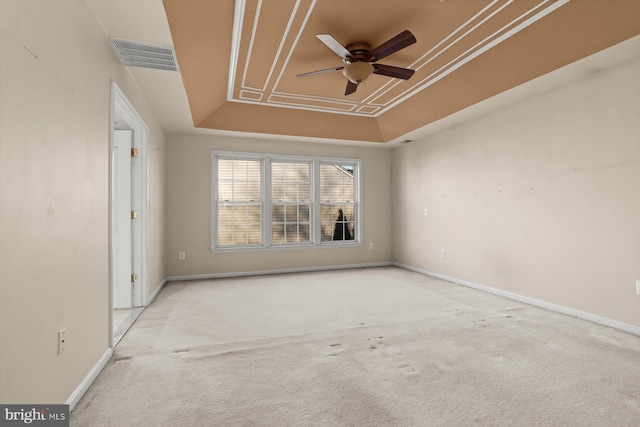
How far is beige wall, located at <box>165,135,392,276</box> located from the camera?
521 centimetres

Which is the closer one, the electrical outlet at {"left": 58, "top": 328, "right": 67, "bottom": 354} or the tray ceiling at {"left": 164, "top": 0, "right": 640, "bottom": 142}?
the electrical outlet at {"left": 58, "top": 328, "right": 67, "bottom": 354}

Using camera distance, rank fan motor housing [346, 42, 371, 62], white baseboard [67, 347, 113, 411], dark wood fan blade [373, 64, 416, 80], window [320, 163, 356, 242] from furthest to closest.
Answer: window [320, 163, 356, 242] → dark wood fan blade [373, 64, 416, 80] → fan motor housing [346, 42, 371, 62] → white baseboard [67, 347, 113, 411]

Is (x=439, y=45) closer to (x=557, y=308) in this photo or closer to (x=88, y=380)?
(x=557, y=308)

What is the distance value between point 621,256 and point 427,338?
2040 mm

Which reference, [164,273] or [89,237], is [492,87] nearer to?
[89,237]

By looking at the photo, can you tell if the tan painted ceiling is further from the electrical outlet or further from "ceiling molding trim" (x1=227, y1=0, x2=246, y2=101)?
the electrical outlet

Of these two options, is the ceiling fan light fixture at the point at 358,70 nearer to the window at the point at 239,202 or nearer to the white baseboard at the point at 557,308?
the window at the point at 239,202

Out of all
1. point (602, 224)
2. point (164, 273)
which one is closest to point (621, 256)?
point (602, 224)

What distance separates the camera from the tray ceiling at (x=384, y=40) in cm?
253

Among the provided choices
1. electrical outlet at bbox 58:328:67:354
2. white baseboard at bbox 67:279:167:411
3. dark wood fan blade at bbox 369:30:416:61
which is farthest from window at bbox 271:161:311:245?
electrical outlet at bbox 58:328:67:354

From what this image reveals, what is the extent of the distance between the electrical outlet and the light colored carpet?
0.37 m

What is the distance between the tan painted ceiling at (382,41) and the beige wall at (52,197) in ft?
2.18

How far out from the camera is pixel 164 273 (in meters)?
5.03

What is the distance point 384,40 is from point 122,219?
11.3 ft
